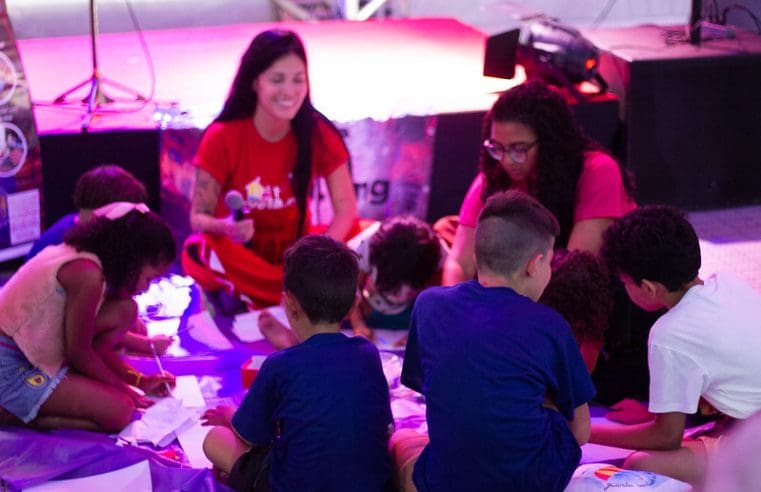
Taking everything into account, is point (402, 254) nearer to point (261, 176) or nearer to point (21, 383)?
point (261, 176)

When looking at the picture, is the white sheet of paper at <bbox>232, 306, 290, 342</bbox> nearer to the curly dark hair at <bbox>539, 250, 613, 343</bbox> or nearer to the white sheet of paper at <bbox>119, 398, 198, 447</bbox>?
the white sheet of paper at <bbox>119, 398, 198, 447</bbox>

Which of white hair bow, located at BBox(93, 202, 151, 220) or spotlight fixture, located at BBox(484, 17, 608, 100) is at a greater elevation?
spotlight fixture, located at BBox(484, 17, 608, 100)

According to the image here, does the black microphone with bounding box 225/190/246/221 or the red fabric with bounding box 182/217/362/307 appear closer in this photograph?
the black microphone with bounding box 225/190/246/221

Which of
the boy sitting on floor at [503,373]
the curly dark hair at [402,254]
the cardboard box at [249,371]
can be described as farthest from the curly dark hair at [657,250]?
the cardboard box at [249,371]

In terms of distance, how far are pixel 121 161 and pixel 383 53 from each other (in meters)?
1.78

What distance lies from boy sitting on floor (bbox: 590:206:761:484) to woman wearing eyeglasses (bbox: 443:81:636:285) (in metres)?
0.62

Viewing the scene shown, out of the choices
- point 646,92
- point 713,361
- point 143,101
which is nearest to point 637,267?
point 713,361

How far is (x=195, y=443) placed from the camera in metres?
2.84

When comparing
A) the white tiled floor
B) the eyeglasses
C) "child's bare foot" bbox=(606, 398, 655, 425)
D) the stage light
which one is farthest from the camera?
the stage light

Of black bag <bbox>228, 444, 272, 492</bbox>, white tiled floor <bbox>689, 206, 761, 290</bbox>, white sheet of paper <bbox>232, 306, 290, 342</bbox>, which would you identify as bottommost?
white sheet of paper <bbox>232, 306, 290, 342</bbox>

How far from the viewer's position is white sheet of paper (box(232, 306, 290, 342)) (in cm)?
341

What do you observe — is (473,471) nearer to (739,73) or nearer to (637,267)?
(637,267)

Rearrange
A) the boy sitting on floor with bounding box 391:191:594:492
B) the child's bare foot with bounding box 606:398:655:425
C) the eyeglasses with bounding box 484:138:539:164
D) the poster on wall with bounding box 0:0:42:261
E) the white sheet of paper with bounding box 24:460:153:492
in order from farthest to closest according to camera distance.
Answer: the poster on wall with bounding box 0:0:42:261, the eyeglasses with bounding box 484:138:539:164, the child's bare foot with bounding box 606:398:655:425, the white sheet of paper with bounding box 24:460:153:492, the boy sitting on floor with bounding box 391:191:594:492

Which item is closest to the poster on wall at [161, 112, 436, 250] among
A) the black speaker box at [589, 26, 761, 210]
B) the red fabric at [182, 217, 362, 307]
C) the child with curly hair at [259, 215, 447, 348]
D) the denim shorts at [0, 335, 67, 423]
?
the red fabric at [182, 217, 362, 307]
